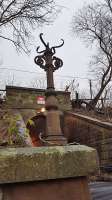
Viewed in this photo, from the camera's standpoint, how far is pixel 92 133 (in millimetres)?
15992

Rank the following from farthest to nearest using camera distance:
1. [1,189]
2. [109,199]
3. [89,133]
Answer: [89,133], [109,199], [1,189]

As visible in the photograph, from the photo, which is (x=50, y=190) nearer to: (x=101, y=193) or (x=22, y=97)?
(x=101, y=193)

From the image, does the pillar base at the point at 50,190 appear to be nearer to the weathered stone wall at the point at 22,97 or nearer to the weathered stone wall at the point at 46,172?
the weathered stone wall at the point at 46,172

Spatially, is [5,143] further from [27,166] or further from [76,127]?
[76,127]

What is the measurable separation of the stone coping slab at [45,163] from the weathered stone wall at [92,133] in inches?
471

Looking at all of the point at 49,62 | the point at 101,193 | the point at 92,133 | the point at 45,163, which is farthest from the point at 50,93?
the point at 45,163

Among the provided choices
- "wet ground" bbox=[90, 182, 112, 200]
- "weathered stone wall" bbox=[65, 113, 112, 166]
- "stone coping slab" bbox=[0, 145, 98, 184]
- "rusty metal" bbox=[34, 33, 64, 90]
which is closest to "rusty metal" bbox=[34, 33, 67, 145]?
"rusty metal" bbox=[34, 33, 64, 90]

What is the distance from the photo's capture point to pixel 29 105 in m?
18.8

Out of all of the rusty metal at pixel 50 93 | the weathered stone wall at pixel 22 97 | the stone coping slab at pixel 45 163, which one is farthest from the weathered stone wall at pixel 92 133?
the stone coping slab at pixel 45 163

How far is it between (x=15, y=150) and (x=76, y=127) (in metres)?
16.0

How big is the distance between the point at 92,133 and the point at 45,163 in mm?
14217

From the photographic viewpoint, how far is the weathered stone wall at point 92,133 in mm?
Answer: 14297

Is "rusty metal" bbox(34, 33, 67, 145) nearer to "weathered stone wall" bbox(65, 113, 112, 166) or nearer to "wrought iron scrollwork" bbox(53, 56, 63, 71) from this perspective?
"wrought iron scrollwork" bbox(53, 56, 63, 71)

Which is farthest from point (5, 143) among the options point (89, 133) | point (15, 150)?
→ point (89, 133)
